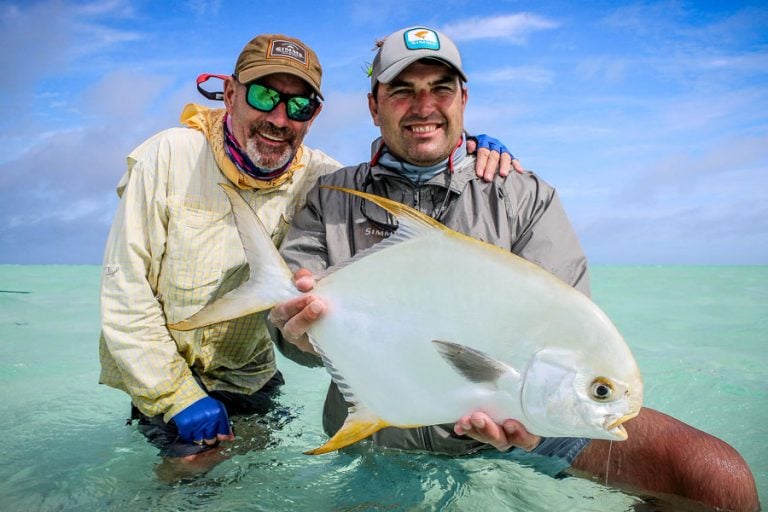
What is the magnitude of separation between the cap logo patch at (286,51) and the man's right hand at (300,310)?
1.24 meters

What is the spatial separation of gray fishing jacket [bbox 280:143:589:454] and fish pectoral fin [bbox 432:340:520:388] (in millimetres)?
787

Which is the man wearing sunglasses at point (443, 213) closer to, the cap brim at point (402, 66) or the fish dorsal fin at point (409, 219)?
the cap brim at point (402, 66)

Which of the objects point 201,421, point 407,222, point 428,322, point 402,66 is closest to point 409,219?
point 407,222

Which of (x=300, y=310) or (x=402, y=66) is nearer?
(x=300, y=310)

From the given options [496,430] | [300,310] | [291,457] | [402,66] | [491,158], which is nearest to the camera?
[496,430]

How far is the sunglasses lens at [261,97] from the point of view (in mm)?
2479

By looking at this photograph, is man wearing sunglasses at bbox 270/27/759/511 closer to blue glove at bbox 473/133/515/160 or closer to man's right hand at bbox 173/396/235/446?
A: blue glove at bbox 473/133/515/160

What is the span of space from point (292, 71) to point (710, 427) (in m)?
3.03

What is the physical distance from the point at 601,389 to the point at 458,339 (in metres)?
0.34

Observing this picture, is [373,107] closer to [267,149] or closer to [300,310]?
[267,149]

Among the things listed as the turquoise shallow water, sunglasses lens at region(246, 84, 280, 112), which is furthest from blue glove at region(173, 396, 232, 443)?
sunglasses lens at region(246, 84, 280, 112)

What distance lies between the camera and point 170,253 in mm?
2469

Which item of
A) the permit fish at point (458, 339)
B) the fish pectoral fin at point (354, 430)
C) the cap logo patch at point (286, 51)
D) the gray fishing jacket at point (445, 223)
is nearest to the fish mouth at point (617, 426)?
the permit fish at point (458, 339)

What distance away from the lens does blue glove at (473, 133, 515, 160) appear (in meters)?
2.45
